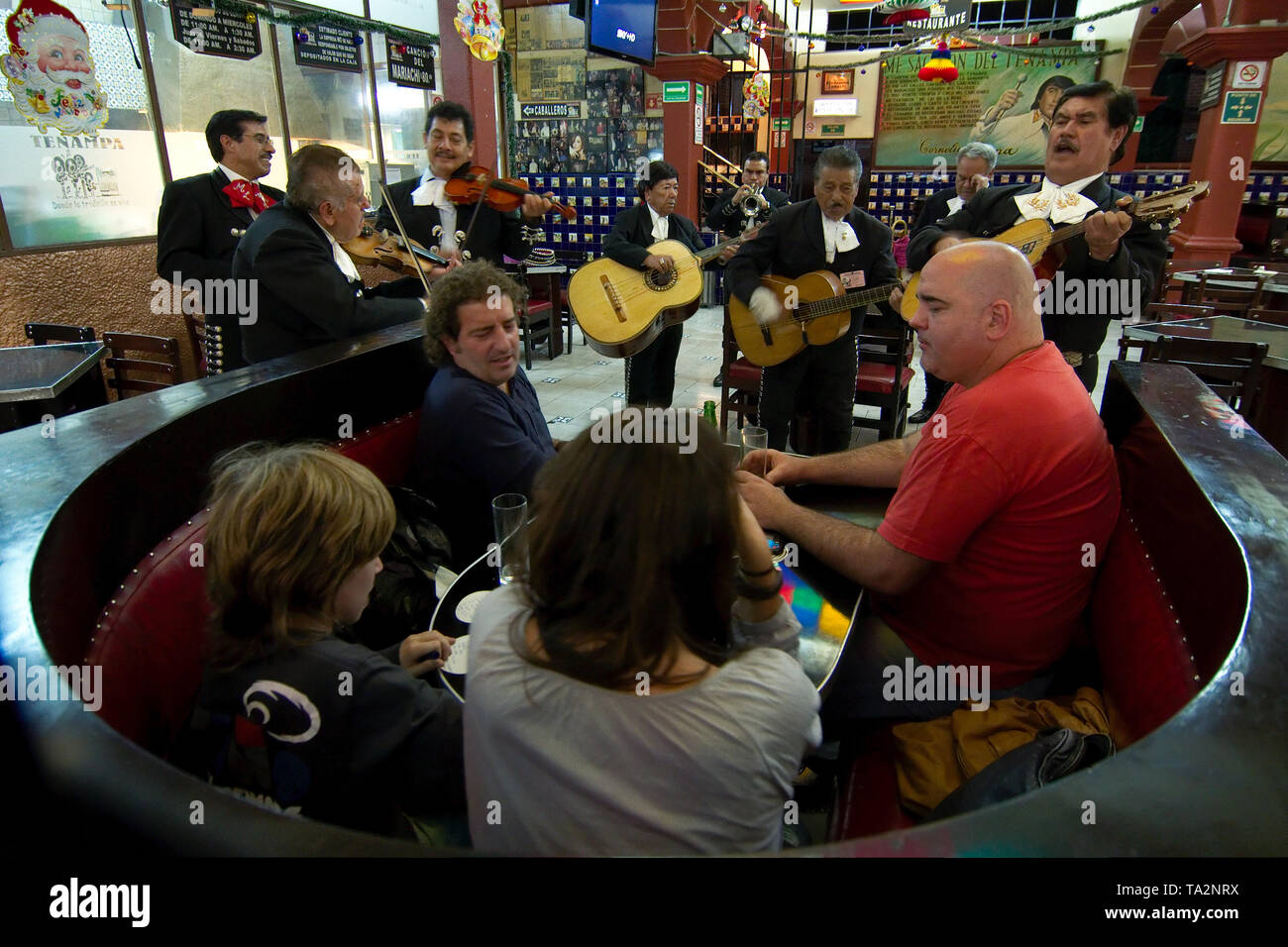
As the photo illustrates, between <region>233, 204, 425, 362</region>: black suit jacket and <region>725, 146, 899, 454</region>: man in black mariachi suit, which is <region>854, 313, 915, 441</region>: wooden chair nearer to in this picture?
<region>725, 146, 899, 454</region>: man in black mariachi suit

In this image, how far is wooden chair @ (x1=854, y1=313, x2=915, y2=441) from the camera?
4234mm

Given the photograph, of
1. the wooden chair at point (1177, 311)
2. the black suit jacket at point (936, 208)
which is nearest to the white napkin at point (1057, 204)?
the black suit jacket at point (936, 208)

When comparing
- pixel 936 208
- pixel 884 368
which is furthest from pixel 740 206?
pixel 884 368

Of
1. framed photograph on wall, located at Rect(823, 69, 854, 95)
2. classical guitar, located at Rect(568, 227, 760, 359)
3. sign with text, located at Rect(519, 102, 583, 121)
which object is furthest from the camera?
framed photograph on wall, located at Rect(823, 69, 854, 95)

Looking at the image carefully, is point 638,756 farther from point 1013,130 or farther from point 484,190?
point 1013,130

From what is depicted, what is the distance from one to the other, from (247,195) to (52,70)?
257cm

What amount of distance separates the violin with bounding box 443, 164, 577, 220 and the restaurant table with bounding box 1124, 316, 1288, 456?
3.40 m

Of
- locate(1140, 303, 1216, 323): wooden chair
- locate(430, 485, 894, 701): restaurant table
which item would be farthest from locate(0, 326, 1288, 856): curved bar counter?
locate(1140, 303, 1216, 323): wooden chair

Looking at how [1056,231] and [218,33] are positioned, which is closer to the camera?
[1056,231]

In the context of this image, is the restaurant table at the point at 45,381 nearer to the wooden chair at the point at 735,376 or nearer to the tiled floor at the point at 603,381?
the tiled floor at the point at 603,381

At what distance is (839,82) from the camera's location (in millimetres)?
12570

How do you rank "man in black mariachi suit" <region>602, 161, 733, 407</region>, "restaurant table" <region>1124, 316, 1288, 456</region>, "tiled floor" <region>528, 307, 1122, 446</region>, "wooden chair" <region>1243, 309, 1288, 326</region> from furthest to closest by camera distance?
"tiled floor" <region>528, 307, 1122, 446</region> → "wooden chair" <region>1243, 309, 1288, 326</region> → "man in black mariachi suit" <region>602, 161, 733, 407</region> → "restaurant table" <region>1124, 316, 1288, 456</region>

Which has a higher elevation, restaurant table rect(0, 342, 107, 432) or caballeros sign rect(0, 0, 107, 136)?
caballeros sign rect(0, 0, 107, 136)

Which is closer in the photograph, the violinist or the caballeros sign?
the violinist
